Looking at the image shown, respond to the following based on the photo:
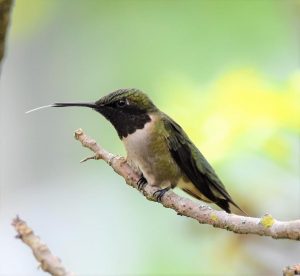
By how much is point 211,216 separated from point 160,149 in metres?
1.09

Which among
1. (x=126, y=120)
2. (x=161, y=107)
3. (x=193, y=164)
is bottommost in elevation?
(x=193, y=164)

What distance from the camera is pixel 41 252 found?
1625mm

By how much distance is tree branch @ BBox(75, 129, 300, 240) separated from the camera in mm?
1689

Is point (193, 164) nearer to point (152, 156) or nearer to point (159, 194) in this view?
point (152, 156)

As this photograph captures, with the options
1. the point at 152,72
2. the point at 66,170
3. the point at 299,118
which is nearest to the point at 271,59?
the point at 152,72

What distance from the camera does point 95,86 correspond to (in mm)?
7812

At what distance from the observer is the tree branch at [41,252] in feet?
5.09

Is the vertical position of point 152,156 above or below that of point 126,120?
below

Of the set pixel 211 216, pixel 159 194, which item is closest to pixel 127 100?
pixel 159 194

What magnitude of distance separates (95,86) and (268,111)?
15.1ft

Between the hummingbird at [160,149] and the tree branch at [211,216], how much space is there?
22 cm

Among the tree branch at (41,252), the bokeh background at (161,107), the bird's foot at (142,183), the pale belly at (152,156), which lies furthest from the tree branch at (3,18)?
the bokeh background at (161,107)

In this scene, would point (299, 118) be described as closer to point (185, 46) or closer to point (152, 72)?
point (152, 72)

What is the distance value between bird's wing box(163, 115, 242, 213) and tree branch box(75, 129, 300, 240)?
0.97ft
